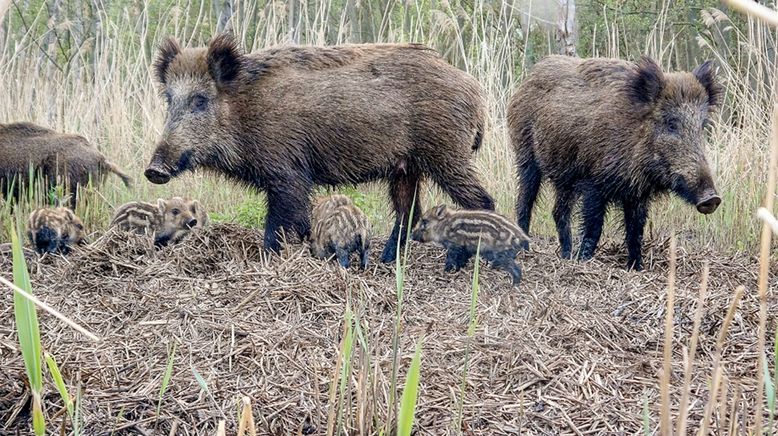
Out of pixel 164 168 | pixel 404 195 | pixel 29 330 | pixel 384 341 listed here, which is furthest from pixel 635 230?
pixel 29 330

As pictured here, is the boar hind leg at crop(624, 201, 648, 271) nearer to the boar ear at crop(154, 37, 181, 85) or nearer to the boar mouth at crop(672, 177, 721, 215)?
the boar mouth at crop(672, 177, 721, 215)

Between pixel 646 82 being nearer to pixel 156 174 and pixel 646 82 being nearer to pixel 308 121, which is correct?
pixel 308 121

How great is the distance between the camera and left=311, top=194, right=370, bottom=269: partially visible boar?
5082mm

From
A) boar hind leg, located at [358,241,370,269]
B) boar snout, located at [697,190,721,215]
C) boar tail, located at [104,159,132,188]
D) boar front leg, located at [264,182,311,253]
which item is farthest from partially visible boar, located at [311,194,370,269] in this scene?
boar tail, located at [104,159,132,188]

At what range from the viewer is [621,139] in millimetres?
5672

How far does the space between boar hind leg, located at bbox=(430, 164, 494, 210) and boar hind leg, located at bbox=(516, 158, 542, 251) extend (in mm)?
730

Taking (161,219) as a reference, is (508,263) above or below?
above

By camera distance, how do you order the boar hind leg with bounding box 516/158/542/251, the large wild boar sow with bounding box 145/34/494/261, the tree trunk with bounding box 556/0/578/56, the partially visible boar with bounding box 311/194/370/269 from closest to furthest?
1. the partially visible boar with bounding box 311/194/370/269
2. the large wild boar sow with bounding box 145/34/494/261
3. the boar hind leg with bounding box 516/158/542/251
4. the tree trunk with bounding box 556/0/578/56

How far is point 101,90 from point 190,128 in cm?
294

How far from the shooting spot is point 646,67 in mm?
5539

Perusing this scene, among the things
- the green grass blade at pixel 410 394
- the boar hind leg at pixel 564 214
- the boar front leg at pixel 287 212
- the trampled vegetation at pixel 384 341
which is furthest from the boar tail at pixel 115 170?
the green grass blade at pixel 410 394

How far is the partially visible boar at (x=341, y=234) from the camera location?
16.7ft

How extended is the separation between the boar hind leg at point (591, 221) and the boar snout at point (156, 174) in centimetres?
244

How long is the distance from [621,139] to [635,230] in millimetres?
530
